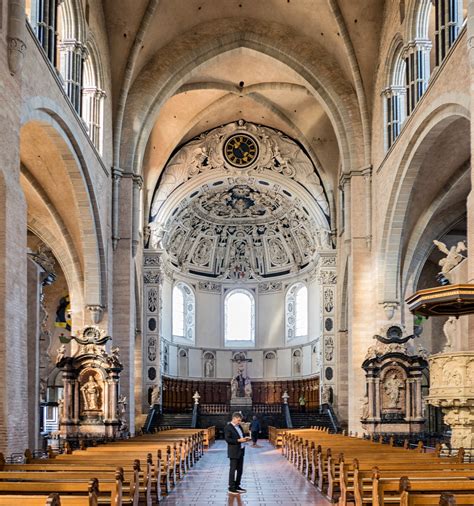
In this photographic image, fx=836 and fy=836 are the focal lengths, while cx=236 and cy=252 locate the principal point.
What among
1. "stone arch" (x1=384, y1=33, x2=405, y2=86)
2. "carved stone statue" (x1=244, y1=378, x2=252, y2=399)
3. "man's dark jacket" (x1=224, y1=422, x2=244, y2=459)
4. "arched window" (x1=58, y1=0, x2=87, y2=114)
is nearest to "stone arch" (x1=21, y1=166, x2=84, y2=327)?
"arched window" (x1=58, y1=0, x2=87, y2=114)

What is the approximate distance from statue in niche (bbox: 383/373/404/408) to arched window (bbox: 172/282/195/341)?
834 inches

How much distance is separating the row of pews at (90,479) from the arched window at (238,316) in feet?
96.4

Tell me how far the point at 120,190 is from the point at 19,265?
1307 centimetres

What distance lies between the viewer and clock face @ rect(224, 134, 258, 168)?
38719 mm

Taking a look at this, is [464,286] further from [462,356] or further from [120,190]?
[120,190]

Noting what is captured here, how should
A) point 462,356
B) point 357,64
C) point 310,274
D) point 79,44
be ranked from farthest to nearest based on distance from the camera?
point 310,274
point 357,64
point 79,44
point 462,356

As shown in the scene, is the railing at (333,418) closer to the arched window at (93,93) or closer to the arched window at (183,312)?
the arched window at (183,312)

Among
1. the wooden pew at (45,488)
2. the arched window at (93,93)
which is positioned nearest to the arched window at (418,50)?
the arched window at (93,93)

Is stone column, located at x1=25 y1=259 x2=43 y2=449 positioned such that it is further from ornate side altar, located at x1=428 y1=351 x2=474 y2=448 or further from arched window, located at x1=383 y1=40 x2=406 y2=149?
arched window, located at x1=383 y1=40 x2=406 y2=149

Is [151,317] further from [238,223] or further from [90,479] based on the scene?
[90,479]

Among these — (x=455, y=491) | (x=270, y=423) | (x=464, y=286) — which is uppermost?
(x=464, y=286)

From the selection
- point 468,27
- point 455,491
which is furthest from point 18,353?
point 468,27

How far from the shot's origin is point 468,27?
617 inches

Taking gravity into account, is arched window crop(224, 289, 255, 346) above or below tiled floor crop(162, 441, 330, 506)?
above
